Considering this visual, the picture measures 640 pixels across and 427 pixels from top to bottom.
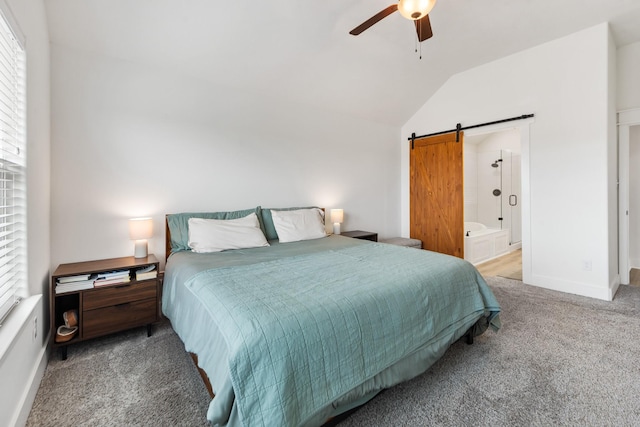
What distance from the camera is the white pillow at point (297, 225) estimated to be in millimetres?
3139

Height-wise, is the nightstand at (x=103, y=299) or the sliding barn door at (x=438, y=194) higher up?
the sliding barn door at (x=438, y=194)

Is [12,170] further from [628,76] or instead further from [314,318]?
[628,76]

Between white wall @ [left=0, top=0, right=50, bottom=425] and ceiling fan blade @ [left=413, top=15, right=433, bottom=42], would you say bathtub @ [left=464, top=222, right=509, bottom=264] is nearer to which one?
ceiling fan blade @ [left=413, top=15, right=433, bottom=42]

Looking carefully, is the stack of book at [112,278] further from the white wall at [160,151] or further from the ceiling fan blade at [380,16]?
the ceiling fan blade at [380,16]

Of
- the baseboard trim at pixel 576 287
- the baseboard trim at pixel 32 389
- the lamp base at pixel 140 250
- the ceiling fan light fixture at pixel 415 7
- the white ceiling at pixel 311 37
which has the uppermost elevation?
the white ceiling at pixel 311 37

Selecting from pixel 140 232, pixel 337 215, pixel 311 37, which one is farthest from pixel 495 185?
pixel 140 232

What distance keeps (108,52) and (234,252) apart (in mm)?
2143

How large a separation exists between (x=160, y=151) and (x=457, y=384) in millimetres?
3160

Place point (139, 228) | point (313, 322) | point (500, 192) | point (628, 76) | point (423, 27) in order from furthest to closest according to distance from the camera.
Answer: point (500, 192)
point (628, 76)
point (139, 228)
point (423, 27)
point (313, 322)

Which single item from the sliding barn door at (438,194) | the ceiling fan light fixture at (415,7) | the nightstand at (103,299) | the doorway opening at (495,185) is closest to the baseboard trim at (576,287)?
the sliding barn door at (438,194)

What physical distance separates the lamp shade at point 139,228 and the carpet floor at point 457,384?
0.82 meters

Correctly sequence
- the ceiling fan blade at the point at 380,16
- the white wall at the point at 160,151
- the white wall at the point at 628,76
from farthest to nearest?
the white wall at the point at 628,76 → the white wall at the point at 160,151 → the ceiling fan blade at the point at 380,16

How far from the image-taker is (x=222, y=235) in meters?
Result: 2.66

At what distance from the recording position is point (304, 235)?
320cm
